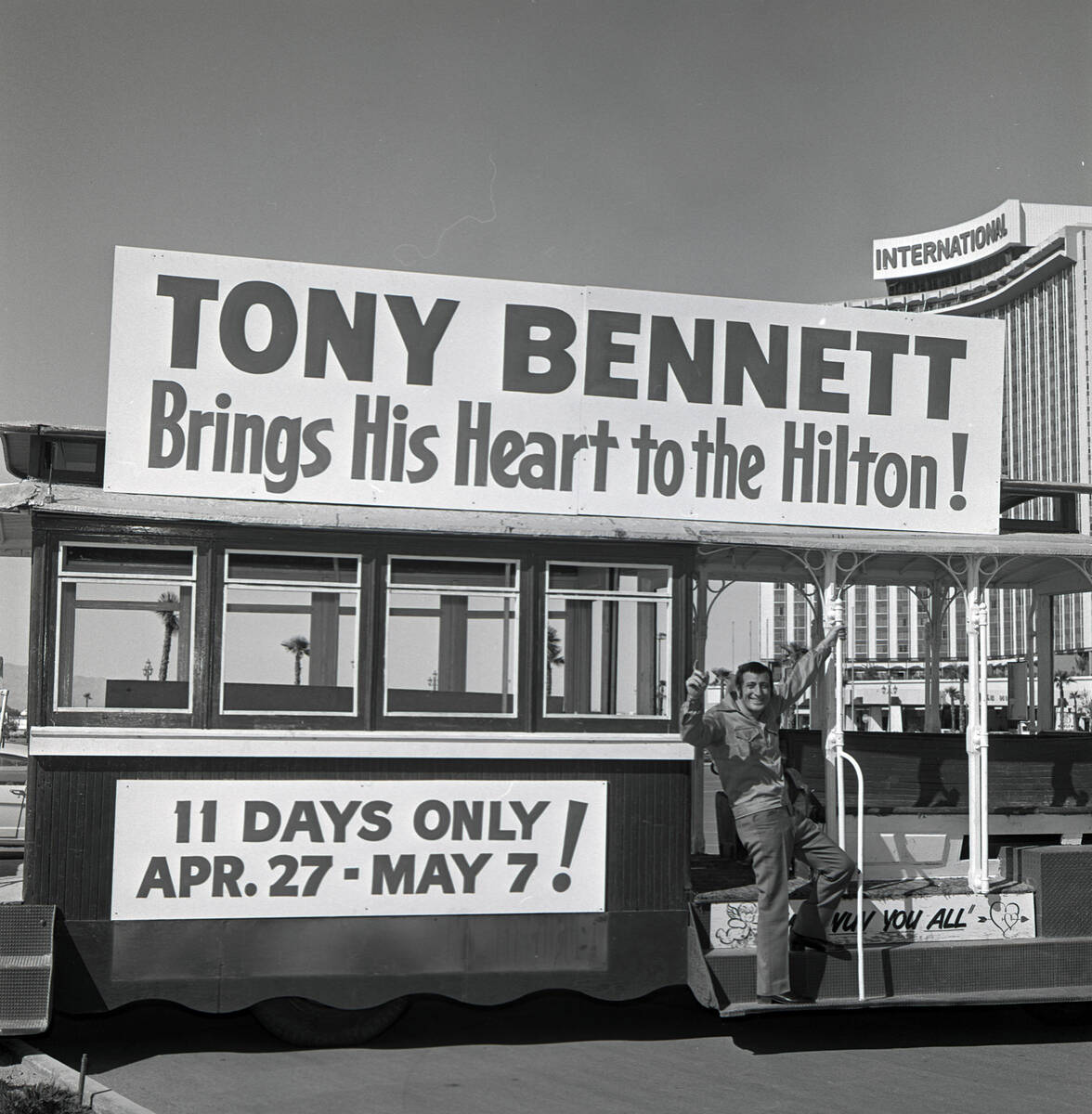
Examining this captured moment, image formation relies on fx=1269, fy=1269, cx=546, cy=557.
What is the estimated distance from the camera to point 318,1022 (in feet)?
22.2

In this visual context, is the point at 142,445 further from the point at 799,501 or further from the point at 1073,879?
the point at 1073,879

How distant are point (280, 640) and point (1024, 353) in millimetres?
101846

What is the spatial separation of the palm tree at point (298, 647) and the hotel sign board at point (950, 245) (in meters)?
116

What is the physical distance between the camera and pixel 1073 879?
7488 mm

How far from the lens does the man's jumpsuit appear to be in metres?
6.73

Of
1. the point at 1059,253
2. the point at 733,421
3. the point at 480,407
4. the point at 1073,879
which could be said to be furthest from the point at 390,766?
the point at 1059,253

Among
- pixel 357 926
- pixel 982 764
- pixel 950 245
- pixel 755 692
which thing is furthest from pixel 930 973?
pixel 950 245

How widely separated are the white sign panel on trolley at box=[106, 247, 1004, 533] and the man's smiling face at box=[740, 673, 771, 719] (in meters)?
1.12

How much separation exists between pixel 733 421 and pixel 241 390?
9.58 feet

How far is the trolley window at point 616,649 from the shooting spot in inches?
279

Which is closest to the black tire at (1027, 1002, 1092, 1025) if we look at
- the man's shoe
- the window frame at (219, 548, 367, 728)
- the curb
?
the man's shoe

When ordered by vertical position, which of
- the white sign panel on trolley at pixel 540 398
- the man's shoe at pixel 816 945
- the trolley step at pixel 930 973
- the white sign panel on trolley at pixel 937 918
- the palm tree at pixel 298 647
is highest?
the white sign panel on trolley at pixel 540 398

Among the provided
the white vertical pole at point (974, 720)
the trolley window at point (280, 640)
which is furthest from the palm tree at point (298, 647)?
the white vertical pole at point (974, 720)

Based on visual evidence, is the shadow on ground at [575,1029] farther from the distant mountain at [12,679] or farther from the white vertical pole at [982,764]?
the distant mountain at [12,679]
